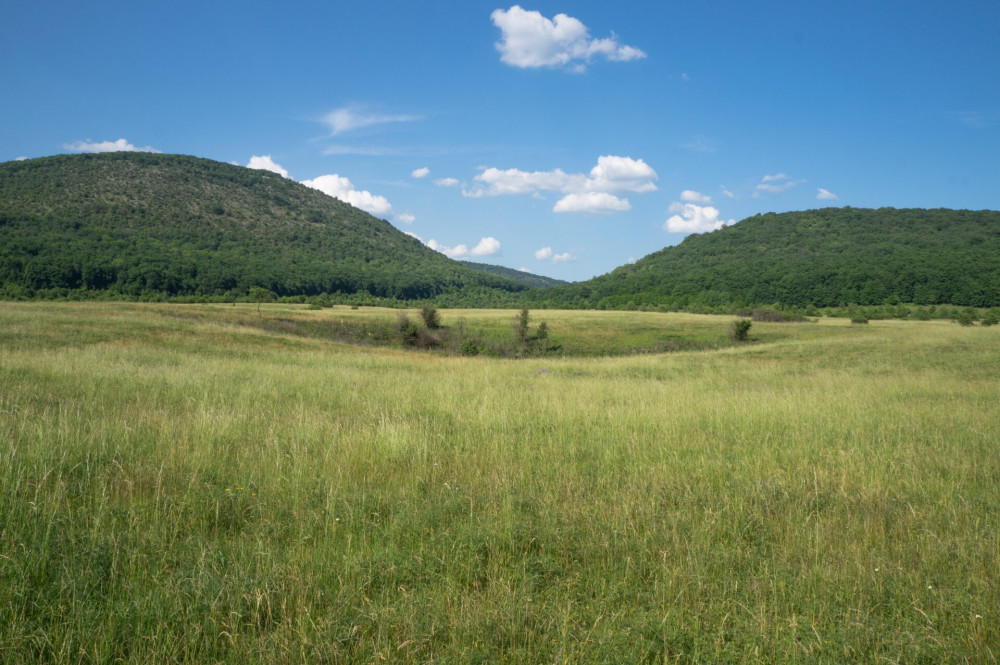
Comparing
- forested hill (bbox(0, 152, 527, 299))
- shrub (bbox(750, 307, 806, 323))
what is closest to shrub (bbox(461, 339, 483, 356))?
shrub (bbox(750, 307, 806, 323))

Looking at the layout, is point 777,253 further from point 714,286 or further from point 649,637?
point 649,637

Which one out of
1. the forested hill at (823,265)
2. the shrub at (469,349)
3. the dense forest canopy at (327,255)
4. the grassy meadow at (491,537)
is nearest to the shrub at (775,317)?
the dense forest canopy at (327,255)

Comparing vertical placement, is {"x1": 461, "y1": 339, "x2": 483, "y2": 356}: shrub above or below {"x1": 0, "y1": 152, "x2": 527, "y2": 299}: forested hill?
below

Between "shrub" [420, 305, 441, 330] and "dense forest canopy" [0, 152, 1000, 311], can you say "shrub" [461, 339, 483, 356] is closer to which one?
"shrub" [420, 305, 441, 330]

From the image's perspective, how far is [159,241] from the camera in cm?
13362

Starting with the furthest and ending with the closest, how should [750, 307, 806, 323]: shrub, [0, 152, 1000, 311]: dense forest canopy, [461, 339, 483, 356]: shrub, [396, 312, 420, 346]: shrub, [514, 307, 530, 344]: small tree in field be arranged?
1. [0, 152, 1000, 311]: dense forest canopy
2. [750, 307, 806, 323]: shrub
3. [514, 307, 530, 344]: small tree in field
4. [396, 312, 420, 346]: shrub
5. [461, 339, 483, 356]: shrub

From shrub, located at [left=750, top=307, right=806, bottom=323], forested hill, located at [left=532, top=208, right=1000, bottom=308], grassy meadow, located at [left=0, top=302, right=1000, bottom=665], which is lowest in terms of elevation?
grassy meadow, located at [left=0, top=302, right=1000, bottom=665]

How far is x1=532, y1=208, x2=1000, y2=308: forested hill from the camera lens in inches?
3612

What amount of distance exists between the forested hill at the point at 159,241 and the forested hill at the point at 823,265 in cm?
6502

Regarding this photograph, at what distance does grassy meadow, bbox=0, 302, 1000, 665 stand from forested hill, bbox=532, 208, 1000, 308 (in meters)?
102

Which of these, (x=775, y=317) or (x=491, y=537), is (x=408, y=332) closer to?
(x=491, y=537)

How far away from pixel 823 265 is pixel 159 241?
16217 centimetres

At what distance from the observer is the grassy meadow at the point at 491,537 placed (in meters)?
2.72

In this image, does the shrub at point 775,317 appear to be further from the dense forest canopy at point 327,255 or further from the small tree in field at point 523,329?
the small tree in field at point 523,329
